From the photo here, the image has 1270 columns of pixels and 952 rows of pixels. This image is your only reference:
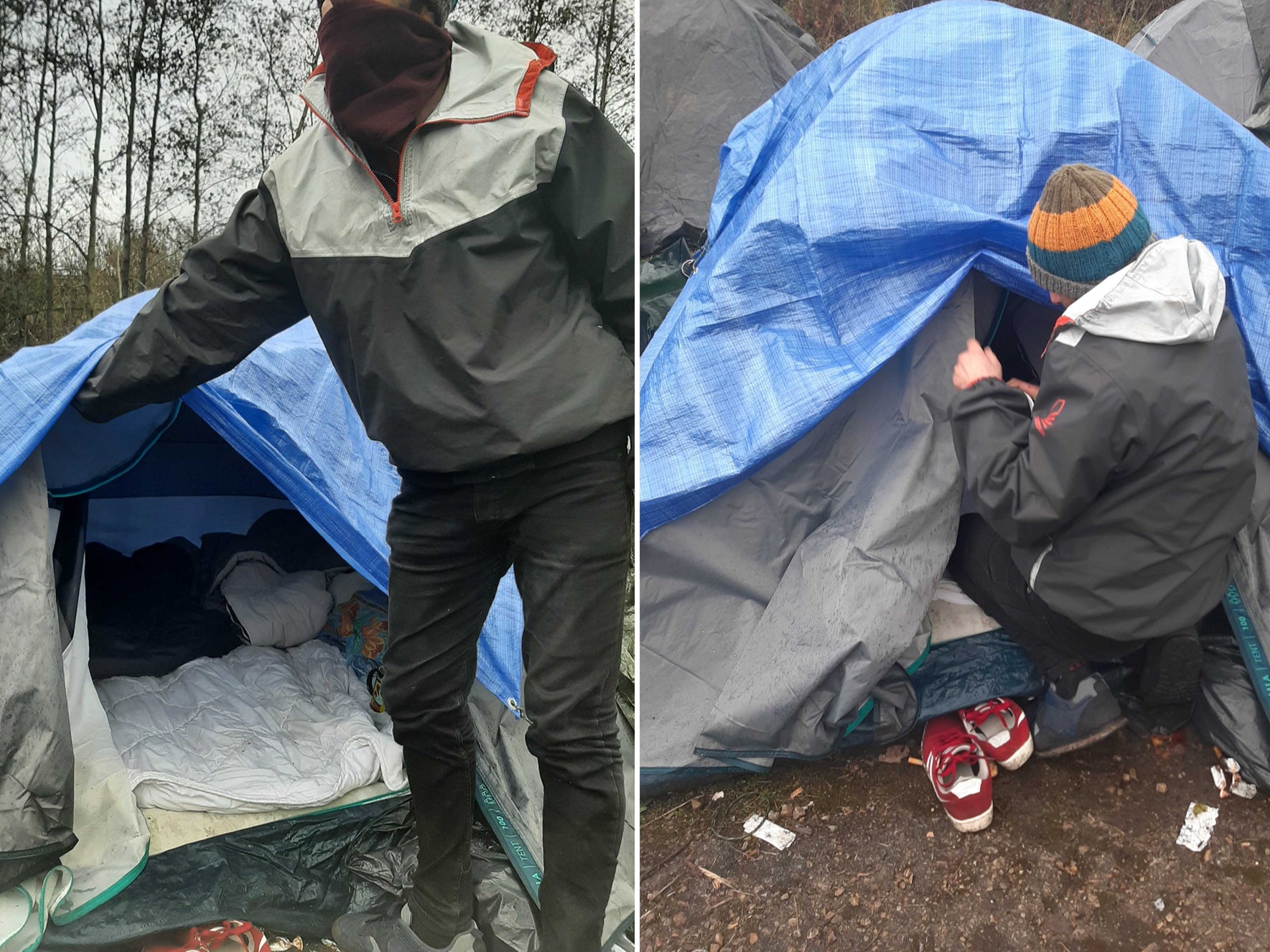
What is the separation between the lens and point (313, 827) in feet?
5.68

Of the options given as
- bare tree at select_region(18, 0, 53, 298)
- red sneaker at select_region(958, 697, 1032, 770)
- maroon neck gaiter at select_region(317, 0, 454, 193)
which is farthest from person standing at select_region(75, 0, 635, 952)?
bare tree at select_region(18, 0, 53, 298)

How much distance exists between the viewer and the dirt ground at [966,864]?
1.51 metres

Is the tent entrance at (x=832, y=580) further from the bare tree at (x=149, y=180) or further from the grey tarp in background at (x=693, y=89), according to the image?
the bare tree at (x=149, y=180)

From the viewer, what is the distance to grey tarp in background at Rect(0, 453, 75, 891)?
135 centimetres

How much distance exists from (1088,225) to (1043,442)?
341 millimetres

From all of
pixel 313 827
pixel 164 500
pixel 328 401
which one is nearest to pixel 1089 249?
pixel 328 401

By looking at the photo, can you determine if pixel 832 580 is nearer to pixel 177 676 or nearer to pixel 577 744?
pixel 577 744

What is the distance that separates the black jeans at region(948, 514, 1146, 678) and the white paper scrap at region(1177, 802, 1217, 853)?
0.99ft

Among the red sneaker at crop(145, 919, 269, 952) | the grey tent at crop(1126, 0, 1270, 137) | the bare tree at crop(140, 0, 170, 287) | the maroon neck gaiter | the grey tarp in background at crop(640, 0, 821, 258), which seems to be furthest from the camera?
the bare tree at crop(140, 0, 170, 287)

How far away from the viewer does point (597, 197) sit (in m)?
1.10

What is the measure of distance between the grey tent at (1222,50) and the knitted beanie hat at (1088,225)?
1934 mm

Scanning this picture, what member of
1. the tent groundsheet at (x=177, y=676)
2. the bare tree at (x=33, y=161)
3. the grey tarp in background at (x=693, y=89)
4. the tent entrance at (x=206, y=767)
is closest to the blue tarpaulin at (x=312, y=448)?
the tent groundsheet at (x=177, y=676)

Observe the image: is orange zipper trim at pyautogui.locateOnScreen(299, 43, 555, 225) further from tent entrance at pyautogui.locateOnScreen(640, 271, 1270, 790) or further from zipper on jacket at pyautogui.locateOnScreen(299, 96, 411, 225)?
tent entrance at pyautogui.locateOnScreen(640, 271, 1270, 790)

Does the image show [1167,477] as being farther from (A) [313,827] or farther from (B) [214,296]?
(A) [313,827]
